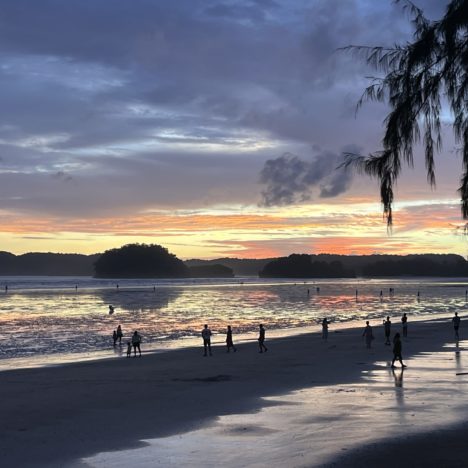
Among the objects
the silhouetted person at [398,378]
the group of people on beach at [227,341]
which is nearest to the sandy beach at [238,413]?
the silhouetted person at [398,378]

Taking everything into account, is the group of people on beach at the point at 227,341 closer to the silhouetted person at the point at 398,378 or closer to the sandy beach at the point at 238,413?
the sandy beach at the point at 238,413

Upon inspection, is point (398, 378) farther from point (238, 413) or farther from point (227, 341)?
point (227, 341)

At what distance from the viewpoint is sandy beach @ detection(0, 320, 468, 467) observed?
11.1 metres

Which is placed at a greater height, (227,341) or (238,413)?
(227,341)

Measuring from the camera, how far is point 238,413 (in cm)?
1518

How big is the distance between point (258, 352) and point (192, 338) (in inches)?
390

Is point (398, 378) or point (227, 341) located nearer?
point (398, 378)

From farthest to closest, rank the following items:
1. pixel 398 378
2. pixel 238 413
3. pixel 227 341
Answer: pixel 227 341, pixel 398 378, pixel 238 413

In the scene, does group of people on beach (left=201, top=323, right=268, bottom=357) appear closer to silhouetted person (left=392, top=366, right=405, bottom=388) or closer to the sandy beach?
the sandy beach

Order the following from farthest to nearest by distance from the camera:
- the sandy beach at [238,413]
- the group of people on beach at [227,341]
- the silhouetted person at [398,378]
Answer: the group of people on beach at [227,341] → the silhouetted person at [398,378] → the sandy beach at [238,413]

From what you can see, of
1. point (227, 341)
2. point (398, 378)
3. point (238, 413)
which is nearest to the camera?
point (238, 413)

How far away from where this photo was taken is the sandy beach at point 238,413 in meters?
11.1

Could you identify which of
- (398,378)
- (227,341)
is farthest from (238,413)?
(227,341)

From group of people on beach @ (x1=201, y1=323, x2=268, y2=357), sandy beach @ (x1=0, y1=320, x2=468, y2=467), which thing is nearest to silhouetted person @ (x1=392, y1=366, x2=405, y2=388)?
sandy beach @ (x1=0, y1=320, x2=468, y2=467)
